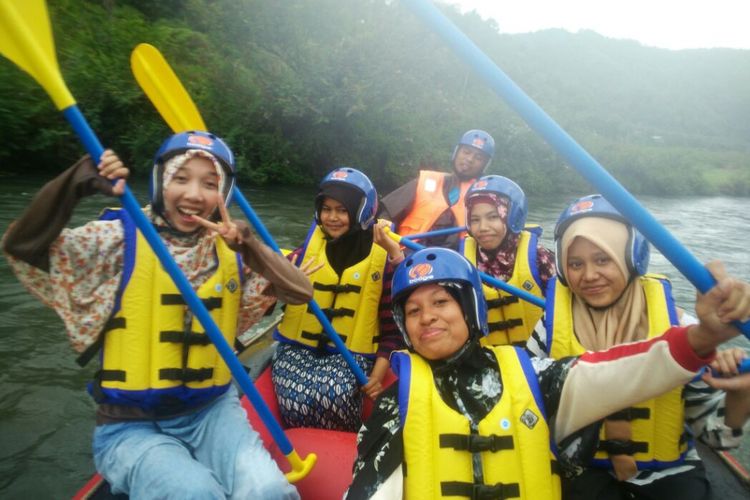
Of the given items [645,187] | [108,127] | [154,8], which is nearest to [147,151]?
[108,127]

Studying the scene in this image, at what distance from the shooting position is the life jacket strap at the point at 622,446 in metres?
1.85

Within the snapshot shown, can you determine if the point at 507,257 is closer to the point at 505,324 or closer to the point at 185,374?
the point at 505,324

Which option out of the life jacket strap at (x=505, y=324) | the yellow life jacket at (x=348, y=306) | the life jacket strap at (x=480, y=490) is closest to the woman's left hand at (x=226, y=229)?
the yellow life jacket at (x=348, y=306)

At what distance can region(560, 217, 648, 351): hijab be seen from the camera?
1.94 m

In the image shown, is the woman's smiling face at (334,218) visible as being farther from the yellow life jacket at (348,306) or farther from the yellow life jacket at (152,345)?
the yellow life jacket at (152,345)

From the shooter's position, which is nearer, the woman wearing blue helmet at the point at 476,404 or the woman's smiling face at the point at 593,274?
the woman wearing blue helmet at the point at 476,404

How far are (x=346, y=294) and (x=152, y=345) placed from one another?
117cm

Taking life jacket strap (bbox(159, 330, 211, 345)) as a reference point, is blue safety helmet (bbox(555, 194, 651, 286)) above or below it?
above

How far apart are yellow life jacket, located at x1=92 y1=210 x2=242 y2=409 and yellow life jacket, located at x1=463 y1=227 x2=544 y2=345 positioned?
1.69 metres

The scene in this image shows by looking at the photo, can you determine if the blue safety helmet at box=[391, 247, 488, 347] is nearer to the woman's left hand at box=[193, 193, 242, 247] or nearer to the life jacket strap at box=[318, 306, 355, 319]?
the woman's left hand at box=[193, 193, 242, 247]

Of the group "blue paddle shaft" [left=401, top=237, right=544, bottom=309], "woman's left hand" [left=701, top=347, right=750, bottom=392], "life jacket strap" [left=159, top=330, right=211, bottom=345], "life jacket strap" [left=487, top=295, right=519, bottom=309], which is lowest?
"life jacket strap" [left=487, top=295, right=519, bottom=309]

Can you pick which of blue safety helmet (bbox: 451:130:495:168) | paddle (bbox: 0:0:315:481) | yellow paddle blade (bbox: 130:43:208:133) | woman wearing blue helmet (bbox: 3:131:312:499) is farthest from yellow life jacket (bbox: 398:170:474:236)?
paddle (bbox: 0:0:315:481)

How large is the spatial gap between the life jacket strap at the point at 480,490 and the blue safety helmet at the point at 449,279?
49 cm

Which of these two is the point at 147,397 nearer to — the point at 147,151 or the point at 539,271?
the point at 539,271
